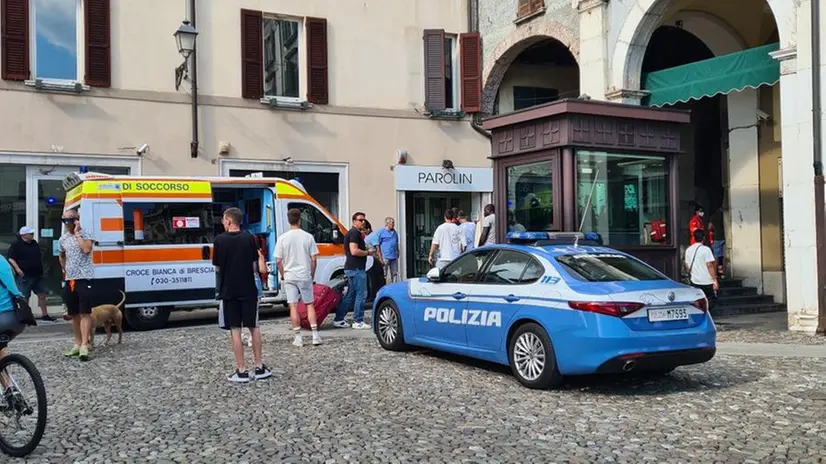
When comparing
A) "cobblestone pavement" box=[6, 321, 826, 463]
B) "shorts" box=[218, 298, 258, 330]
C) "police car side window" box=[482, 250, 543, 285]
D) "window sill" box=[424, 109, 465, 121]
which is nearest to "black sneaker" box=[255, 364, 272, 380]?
"cobblestone pavement" box=[6, 321, 826, 463]

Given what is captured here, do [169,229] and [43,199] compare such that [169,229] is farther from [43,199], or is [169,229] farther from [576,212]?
[576,212]

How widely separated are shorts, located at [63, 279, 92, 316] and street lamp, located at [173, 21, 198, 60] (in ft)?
23.6

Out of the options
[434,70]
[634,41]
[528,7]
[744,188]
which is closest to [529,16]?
→ [528,7]

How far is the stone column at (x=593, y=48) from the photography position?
49.4 feet

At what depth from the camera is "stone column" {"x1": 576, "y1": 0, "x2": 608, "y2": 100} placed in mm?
15055

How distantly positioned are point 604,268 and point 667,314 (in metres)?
0.80

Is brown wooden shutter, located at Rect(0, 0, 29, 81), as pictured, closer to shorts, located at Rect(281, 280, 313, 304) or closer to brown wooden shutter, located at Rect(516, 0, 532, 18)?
shorts, located at Rect(281, 280, 313, 304)

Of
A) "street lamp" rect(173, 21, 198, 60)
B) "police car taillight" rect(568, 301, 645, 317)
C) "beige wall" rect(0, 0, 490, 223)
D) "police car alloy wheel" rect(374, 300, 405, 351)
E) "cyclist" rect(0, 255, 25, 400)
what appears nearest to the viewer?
"cyclist" rect(0, 255, 25, 400)

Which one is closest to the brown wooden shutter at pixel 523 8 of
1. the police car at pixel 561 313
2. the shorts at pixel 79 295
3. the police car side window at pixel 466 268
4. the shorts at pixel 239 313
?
the police car at pixel 561 313

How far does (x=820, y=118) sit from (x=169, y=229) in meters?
10.2

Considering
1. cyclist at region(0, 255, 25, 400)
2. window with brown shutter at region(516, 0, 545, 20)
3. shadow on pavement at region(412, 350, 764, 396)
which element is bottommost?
shadow on pavement at region(412, 350, 764, 396)

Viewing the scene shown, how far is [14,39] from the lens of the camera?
15.2 meters

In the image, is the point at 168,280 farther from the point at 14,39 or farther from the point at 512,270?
the point at 512,270

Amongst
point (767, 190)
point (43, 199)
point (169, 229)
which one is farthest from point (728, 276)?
point (43, 199)
